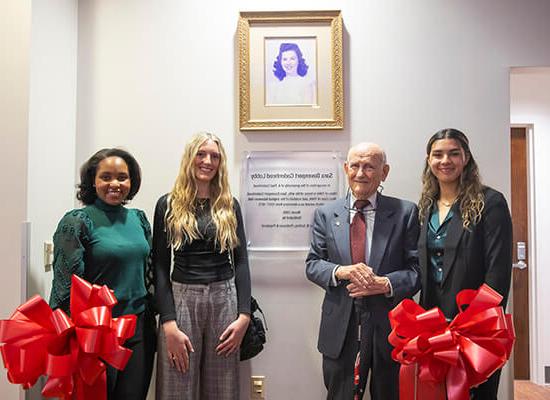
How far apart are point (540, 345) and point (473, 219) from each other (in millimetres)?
2152

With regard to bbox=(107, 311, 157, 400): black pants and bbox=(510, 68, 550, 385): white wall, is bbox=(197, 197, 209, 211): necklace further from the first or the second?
bbox=(510, 68, 550, 385): white wall

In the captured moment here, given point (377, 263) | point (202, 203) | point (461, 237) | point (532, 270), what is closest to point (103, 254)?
point (202, 203)

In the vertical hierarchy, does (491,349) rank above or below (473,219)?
below

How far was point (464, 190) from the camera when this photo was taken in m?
1.76

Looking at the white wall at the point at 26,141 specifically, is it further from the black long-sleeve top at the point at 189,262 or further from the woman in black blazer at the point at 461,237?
the woman in black blazer at the point at 461,237

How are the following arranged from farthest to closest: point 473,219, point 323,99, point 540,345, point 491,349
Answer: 1. point 540,345
2. point 323,99
3. point 473,219
4. point 491,349

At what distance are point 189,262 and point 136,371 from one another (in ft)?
1.57

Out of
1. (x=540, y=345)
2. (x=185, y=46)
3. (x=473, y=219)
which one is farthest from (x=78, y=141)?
(x=540, y=345)

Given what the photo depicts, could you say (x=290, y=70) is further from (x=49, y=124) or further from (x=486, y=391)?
(x=486, y=391)

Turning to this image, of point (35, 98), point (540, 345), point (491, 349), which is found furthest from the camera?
point (540, 345)

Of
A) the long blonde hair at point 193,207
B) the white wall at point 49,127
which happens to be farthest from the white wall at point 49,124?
the long blonde hair at point 193,207

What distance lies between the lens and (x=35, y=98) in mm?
1798

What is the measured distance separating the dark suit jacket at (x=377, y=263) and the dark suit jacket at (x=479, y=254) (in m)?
0.14

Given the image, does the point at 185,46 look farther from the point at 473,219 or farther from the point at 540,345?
the point at 540,345
